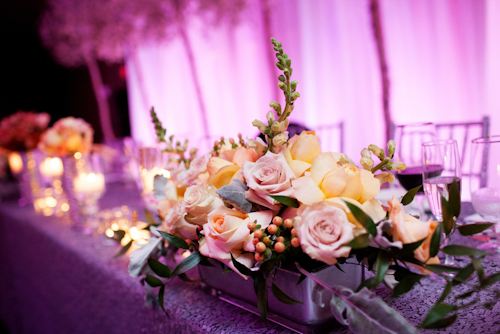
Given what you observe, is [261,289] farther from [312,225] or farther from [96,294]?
[96,294]

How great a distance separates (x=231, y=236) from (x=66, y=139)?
1.39 metres

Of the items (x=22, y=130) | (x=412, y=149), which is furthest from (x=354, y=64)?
(x=22, y=130)

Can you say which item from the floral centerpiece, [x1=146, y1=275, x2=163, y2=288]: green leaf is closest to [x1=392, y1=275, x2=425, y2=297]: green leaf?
the floral centerpiece

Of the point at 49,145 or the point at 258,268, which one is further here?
the point at 49,145

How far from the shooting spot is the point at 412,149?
938 millimetres

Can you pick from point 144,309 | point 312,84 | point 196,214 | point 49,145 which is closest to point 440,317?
point 196,214

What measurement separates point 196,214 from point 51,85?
6588 mm

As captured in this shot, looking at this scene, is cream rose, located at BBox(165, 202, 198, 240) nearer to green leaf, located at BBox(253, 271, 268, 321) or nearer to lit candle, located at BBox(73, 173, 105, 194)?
green leaf, located at BBox(253, 271, 268, 321)

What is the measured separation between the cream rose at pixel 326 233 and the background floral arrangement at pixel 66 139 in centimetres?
142

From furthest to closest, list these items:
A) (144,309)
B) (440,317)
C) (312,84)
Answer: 1. (312,84)
2. (144,309)
3. (440,317)

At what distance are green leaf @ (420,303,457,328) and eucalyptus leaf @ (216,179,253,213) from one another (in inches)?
9.3

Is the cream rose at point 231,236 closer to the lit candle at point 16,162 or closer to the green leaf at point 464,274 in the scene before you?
the green leaf at point 464,274

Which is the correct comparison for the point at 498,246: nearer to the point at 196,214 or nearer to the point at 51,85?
the point at 196,214

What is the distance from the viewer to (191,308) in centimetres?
65
